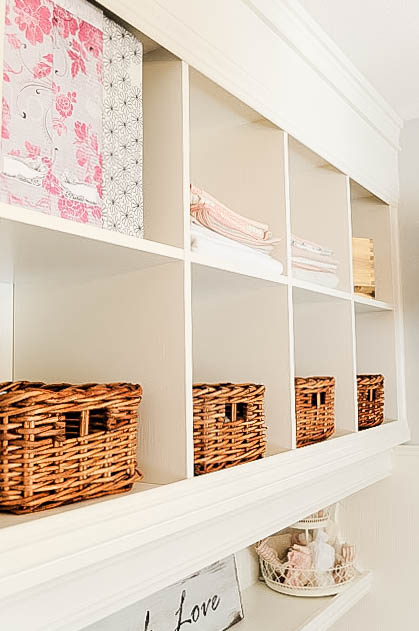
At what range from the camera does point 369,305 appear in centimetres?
206


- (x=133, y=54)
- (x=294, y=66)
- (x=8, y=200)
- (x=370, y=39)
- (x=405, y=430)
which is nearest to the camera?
(x=8, y=200)

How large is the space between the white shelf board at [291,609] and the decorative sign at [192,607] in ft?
0.20

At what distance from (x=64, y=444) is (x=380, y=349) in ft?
5.23

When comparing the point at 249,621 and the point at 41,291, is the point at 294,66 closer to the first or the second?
the point at 41,291

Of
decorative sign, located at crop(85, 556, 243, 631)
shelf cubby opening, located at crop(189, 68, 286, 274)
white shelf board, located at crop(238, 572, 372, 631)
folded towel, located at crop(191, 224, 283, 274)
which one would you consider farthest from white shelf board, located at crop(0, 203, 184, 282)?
white shelf board, located at crop(238, 572, 372, 631)

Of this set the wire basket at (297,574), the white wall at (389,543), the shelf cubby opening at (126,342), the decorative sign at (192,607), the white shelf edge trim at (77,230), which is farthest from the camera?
the white wall at (389,543)

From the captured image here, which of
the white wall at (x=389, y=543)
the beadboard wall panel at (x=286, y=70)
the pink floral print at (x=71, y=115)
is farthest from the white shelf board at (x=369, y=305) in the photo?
the pink floral print at (x=71, y=115)

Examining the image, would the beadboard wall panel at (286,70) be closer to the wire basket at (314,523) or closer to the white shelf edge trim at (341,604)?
the wire basket at (314,523)

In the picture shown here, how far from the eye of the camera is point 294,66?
63.1 inches

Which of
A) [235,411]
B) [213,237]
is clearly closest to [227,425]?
[235,411]

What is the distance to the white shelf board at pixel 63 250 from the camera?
84cm

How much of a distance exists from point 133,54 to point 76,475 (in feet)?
2.05

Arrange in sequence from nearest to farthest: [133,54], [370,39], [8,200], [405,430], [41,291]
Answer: [8,200] < [133,54] < [41,291] < [370,39] < [405,430]

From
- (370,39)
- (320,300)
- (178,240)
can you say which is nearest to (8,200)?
(178,240)
